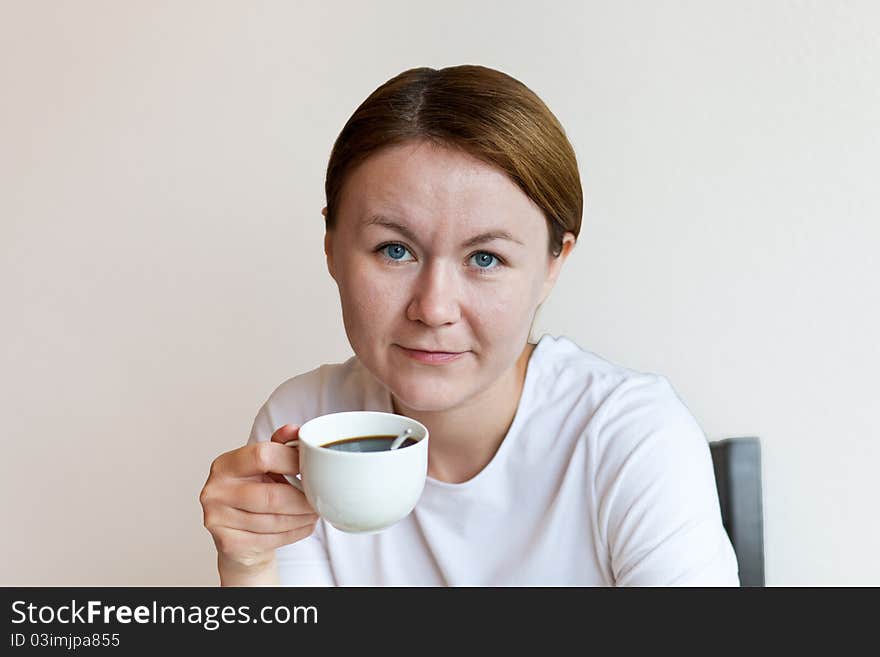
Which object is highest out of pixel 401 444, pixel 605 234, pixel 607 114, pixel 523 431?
pixel 607 114

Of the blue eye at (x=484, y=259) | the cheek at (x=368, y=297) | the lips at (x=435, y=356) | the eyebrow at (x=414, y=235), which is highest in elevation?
the eyebrow at (x=414, y=235)

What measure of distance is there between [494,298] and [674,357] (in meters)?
0.81

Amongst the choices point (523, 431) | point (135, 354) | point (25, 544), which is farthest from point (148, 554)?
point (523, 431)

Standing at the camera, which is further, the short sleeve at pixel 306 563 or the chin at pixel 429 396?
the short sleeve at pixel 306 563

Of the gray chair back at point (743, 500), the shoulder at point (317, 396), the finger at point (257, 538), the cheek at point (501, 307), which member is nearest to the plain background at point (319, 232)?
the gray chair back at point (743, 500)

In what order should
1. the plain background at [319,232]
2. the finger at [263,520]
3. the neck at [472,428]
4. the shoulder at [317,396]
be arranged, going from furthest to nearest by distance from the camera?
1. the plain background at [319,232]
2. the shoulder at [317,396]
3. the neck at [472,428]
4. the finger at [263,520]

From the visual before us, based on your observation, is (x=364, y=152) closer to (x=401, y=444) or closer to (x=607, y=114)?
(x=401, y=444)

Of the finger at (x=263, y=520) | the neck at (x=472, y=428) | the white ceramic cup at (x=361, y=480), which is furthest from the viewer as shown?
the neck at (x=472, y=428)

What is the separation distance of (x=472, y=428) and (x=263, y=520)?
42 cm

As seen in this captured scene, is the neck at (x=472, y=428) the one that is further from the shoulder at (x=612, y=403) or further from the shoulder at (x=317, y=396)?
the shoulder at (x=317, y=396)

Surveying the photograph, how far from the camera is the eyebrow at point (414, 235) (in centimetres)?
123

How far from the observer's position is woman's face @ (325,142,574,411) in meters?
1.23

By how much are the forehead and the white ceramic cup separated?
304 millimetres

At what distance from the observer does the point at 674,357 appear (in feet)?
6.33
